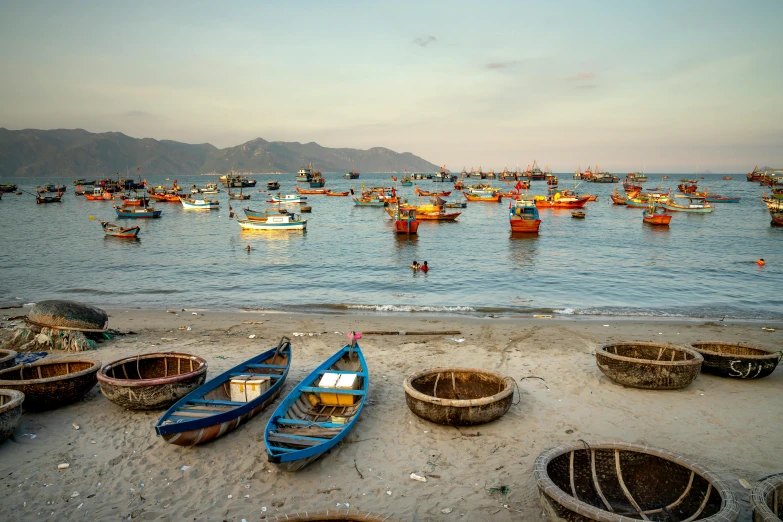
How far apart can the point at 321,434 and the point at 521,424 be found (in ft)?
11.1

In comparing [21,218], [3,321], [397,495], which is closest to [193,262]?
[3,321]

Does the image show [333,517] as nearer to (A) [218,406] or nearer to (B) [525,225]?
(A) [218,406]

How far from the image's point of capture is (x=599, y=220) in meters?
52.6

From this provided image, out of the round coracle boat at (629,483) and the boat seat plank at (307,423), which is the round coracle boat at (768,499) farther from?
the boat seat plank at (307,423)

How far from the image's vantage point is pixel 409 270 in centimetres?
2595

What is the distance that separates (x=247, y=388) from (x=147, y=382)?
1.66 metres

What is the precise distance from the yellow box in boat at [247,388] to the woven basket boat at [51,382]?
2.68 meters

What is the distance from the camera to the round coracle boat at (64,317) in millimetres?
11711

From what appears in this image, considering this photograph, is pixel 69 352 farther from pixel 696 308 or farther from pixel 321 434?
pixel 696 308

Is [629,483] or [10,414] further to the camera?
[10,414]

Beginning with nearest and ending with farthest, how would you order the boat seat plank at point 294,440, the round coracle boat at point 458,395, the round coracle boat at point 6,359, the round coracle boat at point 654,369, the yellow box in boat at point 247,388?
the boat seat plank at point 294,440 < the round coracle boat at point 458,395 < the yellow box in boat at point 247,388 < the round coracle boat at point 654,369 < the round coracle boat at point 6,359

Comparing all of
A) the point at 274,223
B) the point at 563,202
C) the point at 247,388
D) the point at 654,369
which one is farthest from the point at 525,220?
the point at 247,388

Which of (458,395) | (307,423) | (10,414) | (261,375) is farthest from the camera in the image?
(261,375)

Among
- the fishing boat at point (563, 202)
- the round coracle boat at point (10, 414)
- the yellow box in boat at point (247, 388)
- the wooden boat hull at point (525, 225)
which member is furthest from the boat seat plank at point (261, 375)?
the fishing boat at point (563, 202)
